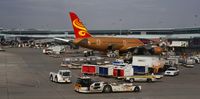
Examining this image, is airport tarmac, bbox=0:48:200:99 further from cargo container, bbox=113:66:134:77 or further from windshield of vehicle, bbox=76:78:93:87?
cargo container, bbox=113:66:134:77

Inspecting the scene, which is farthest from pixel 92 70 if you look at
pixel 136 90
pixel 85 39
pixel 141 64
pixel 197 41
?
pixel 197 41

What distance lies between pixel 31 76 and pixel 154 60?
63.6 ft

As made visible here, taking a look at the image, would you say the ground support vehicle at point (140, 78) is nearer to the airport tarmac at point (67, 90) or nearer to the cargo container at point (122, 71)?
the airport tarmac at point (67, 90)

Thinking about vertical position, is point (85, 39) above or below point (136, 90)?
above

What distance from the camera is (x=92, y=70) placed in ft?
177

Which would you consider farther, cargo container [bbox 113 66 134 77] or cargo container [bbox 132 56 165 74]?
cargo container [bbox 132 56 165 74]

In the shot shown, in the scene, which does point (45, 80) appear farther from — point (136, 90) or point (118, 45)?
point (118, 45)

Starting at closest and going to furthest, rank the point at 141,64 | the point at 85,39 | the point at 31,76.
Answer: the point at 31,76 < the point at 141,64 < the point at 85,39

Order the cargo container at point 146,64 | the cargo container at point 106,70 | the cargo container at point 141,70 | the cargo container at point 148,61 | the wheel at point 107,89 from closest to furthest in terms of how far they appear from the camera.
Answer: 1. the wheel at point 107,89
2. the cargo container at point 106,70
3. the cargo container at point 141,70
4. the cargo container at point 146,64
5. the cargo container at point 148,61

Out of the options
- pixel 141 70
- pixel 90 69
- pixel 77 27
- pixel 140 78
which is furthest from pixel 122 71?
pixel 77 27

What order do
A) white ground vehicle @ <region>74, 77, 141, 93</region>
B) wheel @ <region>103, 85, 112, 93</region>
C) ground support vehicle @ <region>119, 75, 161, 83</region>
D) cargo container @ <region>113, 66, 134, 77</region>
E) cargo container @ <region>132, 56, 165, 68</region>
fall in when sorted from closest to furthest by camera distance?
1. white ground vehicle @ <region>74, 77, 141, 93</region>
2. wheel @ <region>103, 85, 112, 93</region>
3. ground support vehicle @ <region>119, 75, 161, 83</region>
4. cargo container @ <region>113, 66, 134, 77</region>
5. cargo container @ <region>132, 56, 165, 68</region>

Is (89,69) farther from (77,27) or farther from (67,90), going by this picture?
(77,27)

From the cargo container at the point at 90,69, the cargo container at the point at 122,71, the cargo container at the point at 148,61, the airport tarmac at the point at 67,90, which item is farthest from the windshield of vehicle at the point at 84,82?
the cargo container at the point at 148,61

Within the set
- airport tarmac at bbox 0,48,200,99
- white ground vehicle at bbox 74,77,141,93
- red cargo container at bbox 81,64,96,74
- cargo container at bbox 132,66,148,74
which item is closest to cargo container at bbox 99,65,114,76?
red cargo container at bbox 81,64,96,74
